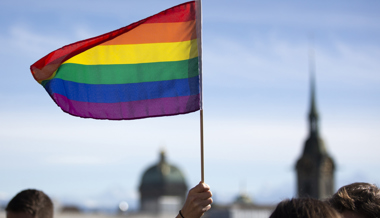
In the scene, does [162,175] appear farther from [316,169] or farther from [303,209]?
[303,209]

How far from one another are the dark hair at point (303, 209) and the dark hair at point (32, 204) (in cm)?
257

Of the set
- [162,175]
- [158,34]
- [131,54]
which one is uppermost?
[158,34]

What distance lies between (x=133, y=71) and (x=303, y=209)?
11.9 ft

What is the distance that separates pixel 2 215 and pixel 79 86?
1802 inches

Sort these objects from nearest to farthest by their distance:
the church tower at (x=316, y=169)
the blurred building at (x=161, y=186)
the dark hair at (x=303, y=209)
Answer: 1. the dark hair at (x=303, y=209)
2. the church tower at (x=316, y=169)
3. the blurred building at (x=161, y=186)

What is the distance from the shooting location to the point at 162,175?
10094cm

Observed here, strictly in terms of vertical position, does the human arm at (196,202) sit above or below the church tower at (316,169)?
above

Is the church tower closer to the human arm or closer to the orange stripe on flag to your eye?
the orange stripe on flag

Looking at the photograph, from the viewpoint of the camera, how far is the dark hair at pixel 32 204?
541cm

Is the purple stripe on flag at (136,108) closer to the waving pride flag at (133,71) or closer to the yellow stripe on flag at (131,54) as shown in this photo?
the waving pride flag at (133,71)

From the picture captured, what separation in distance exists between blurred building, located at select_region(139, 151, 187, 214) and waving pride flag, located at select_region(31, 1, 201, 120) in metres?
88.4

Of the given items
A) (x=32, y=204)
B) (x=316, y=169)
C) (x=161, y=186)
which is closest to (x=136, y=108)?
(x=32, y=204)

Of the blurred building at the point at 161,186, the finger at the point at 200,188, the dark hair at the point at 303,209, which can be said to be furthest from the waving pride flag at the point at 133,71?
the blurred building at the point at 161,186

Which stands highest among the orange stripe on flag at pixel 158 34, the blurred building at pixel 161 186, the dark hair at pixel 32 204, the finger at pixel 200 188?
the orange stripe on flag at pixel 158 34
